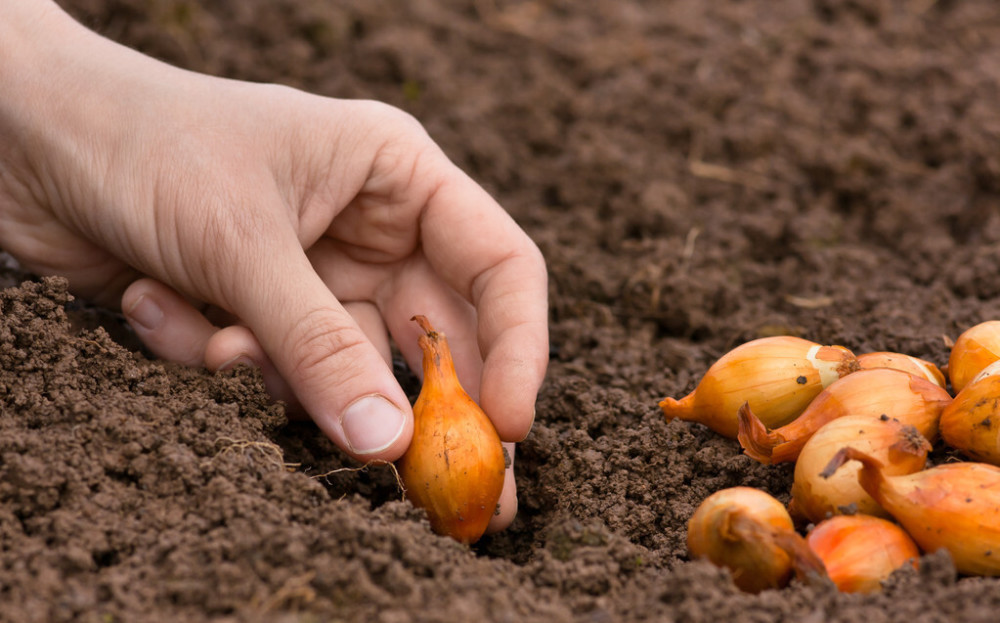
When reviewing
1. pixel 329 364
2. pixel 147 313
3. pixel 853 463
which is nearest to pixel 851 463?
pixel 853 463

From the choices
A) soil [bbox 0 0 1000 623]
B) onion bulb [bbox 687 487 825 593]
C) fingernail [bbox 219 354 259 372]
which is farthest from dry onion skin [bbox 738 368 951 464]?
fingernail [bbox 219 354 259 372]

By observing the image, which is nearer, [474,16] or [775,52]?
[775,52]

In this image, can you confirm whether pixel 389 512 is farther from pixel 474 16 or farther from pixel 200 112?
pixel 474 16

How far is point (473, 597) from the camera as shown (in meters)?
1.41

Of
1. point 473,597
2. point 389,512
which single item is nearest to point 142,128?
point 389,512

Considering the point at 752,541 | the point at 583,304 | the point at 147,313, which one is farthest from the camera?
the point at 583,304

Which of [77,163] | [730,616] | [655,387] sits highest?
[77,163]

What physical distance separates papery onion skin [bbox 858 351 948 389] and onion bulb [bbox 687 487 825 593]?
491 millimetres

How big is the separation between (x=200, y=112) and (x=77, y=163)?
0.29 m

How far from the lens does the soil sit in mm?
1436

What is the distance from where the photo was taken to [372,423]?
1.75 meters

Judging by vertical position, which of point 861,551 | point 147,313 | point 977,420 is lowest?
point 147,313

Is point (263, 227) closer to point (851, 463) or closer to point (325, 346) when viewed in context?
point (325, 346)

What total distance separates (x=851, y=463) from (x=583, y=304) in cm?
121
